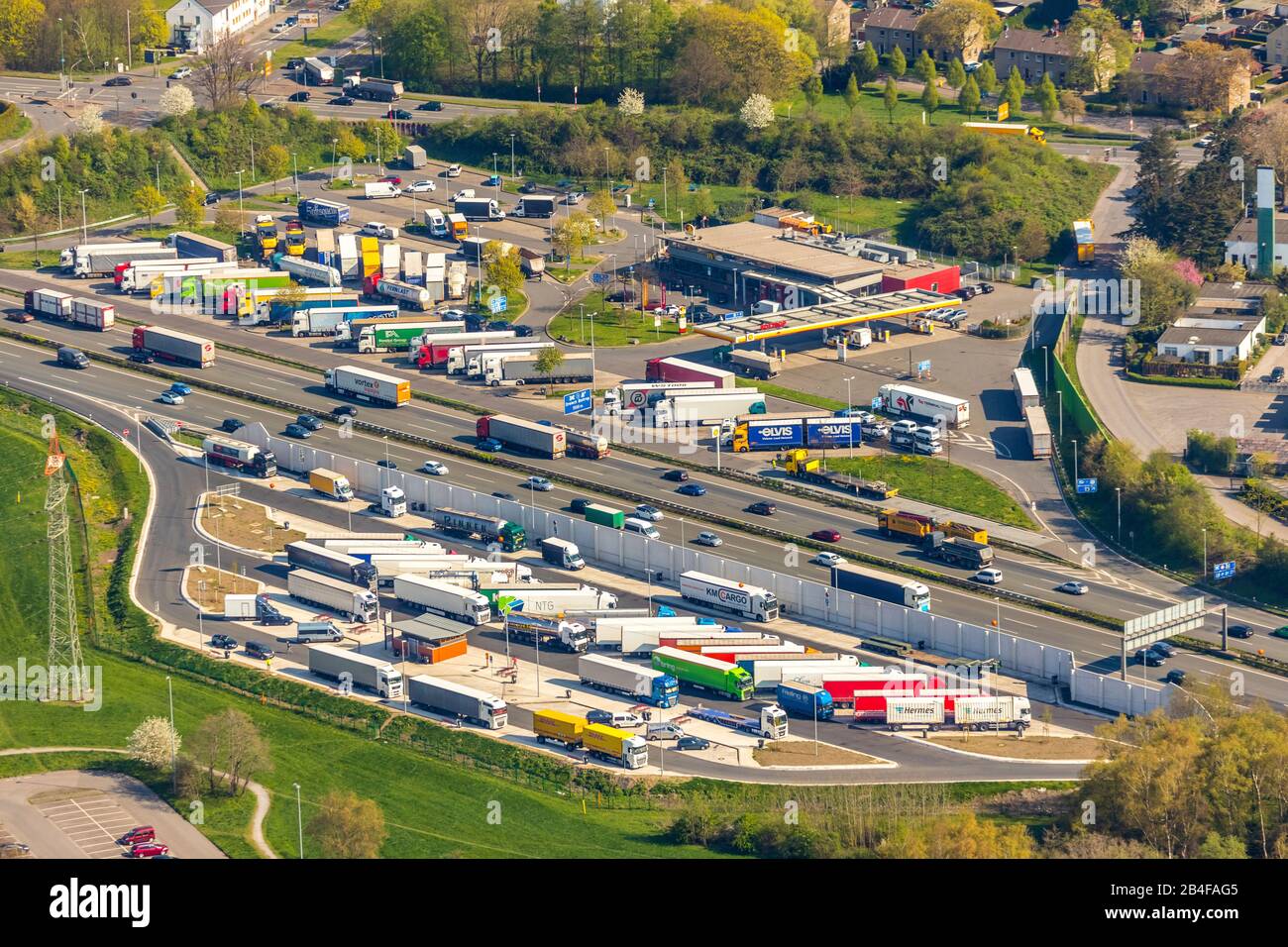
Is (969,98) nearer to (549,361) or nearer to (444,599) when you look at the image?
(549,361)

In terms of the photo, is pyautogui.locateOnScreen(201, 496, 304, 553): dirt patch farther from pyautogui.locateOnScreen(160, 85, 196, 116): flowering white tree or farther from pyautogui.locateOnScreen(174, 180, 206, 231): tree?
pyautogui.locateOnScreen(160, 85, 196, 116): flowering white tree

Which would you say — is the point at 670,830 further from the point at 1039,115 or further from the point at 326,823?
the point at 1039,115

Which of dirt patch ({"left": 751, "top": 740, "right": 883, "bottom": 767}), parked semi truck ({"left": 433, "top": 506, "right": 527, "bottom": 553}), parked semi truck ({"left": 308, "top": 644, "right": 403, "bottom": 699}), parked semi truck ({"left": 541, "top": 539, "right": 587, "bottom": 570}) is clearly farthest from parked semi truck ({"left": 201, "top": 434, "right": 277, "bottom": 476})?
dirt patch ({"left": 751, "top": 740, "right": 883, "bottom": 767})

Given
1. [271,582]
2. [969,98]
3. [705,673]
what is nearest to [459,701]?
[705,673]

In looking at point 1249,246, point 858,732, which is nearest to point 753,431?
point 858,732

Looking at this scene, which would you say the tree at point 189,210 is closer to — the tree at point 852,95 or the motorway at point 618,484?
the motorway at point 618,484
